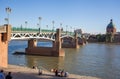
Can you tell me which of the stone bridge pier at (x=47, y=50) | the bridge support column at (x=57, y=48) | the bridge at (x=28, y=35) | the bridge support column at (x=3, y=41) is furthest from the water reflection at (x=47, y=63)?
the stone bridge pier at (x=47, y=50)

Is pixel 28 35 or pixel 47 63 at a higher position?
pixel 28 35

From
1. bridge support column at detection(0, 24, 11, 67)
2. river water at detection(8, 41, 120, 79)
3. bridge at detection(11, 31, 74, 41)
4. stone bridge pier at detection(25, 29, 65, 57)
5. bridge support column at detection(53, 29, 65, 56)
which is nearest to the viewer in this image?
bridge support column at detection(0, 24, 11, 67)

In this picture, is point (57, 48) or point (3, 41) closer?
point (3, 41)

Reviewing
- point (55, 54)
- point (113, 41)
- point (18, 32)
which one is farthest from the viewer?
point (113, 41)

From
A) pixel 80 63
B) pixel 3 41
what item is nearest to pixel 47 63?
pixel 80 63

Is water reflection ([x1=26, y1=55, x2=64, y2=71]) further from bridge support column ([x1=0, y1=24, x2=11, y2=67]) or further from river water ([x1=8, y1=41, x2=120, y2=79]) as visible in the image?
bridge support column ([x1=0, y1=24, x2=11, y2=67])

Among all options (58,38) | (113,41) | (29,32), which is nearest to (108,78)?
(29,32)

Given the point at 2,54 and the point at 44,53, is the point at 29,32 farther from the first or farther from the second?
the point at 2,54

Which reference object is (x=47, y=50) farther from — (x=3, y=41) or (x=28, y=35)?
(x=3, y=41)

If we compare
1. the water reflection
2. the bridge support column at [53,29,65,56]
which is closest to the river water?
the water reflection

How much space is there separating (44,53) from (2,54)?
3339 cm

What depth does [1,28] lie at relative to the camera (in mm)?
32750

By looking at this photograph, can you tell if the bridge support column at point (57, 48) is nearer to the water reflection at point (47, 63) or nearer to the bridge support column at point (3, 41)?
the water reflection at point (47, 63)

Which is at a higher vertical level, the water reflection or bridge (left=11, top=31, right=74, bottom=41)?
bridge (left=11, top=31, right=74, bottom=41)
